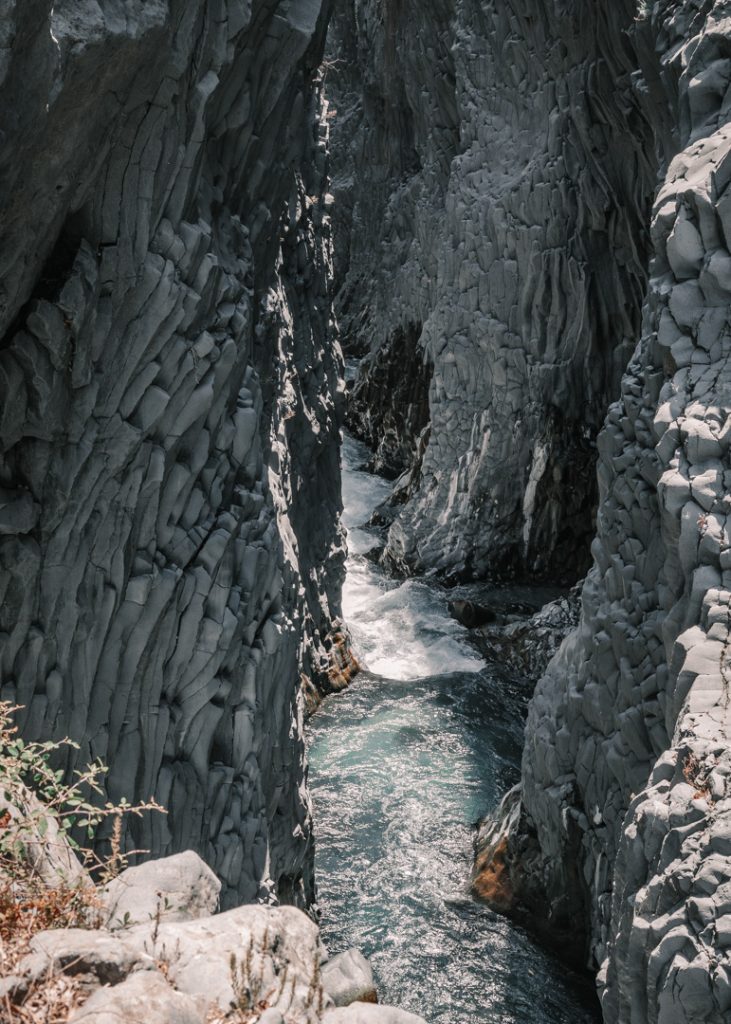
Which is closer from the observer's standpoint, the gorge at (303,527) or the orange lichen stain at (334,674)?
the gorge at (303,527)

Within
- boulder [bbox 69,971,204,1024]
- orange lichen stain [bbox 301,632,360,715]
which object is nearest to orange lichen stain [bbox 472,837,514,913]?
orange lichen stain [bbox 301,632,360,715]

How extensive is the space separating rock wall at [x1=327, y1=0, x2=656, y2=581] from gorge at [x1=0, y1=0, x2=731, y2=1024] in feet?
0.62

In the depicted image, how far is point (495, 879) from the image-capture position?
11.2 meters

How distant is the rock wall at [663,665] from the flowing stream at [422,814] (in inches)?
29.6

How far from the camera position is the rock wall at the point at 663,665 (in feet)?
19.2

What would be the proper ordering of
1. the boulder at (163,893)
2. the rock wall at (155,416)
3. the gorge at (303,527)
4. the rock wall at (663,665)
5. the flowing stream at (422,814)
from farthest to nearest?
the flowing stream at (422,814)
the gorge at (303,527)
the rock wall at (155,416)
the rock wall at (663,665)
the boulder at (163,893)

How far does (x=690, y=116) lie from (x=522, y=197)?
377 inches

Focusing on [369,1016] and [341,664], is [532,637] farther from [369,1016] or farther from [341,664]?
[369,1016]

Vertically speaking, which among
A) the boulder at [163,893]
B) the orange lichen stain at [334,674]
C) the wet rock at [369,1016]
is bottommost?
the orange lichen stain at [334,674]

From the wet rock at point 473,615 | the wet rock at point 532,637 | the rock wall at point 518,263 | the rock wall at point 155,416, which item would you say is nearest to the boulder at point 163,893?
the rock wall at point 155,416

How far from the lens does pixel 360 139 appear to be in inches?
1170

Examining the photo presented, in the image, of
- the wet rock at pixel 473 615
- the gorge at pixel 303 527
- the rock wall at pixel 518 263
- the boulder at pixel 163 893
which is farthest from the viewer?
the wet rock at pixel 473 615

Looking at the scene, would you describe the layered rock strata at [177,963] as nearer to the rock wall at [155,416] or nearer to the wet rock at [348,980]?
the wet rock at [348,980]

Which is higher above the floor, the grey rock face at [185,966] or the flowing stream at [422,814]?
the grey rock face at [185,966]
